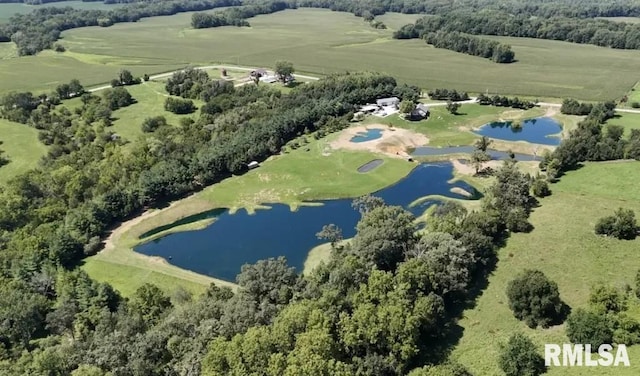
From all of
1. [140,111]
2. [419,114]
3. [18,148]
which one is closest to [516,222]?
[419,114]

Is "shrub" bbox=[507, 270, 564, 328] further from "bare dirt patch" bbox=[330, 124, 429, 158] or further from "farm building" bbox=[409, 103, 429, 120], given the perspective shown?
"farm building" bbox=[409, 103, 429, 120]

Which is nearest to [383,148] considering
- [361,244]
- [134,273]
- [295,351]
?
[361,244]

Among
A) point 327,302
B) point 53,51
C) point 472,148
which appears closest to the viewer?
point 327,302

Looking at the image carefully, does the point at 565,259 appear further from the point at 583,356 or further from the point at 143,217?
the point at 143,217

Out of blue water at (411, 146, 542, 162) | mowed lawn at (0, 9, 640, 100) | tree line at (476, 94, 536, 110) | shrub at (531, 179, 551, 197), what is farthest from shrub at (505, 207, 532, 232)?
mowed lawn at (0, 9, 640, 100)

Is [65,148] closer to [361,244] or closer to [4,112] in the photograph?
[4,112]

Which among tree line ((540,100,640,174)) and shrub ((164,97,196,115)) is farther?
shrub ((164,97,196,115))

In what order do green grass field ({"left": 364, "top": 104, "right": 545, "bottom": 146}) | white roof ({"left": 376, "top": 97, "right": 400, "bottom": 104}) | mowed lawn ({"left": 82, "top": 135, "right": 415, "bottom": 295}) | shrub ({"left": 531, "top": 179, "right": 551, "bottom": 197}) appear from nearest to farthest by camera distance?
mowed lawn ({"left": 82, "top": 135, "right": 415, "bottom": 295}) < shrub ({"left": 531, "top": 179, "right": 551, "bottom": 197}) < green grass field ({"left": 364, "top": 104, "right": 545, "bottom": 146}) < white roof ({"left": 376, "top": 97, "right": 400, "bottom": 104})
